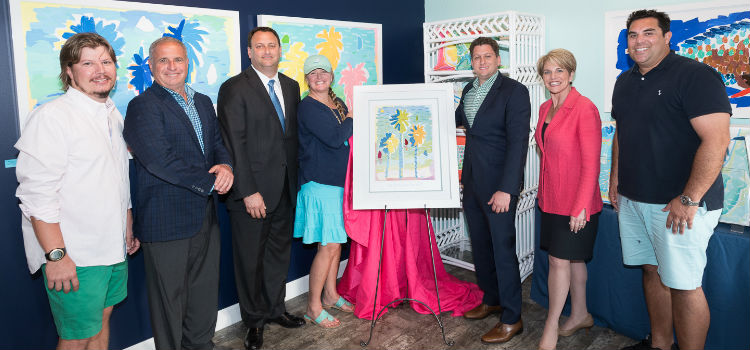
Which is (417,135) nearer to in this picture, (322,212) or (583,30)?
(322,212)

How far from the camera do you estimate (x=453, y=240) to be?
446 centimetres

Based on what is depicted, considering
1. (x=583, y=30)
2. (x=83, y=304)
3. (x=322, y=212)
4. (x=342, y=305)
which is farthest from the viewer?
(x=583, y=30)

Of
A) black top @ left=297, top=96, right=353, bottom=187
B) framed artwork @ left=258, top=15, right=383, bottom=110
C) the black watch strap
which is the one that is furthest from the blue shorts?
the black watch strap

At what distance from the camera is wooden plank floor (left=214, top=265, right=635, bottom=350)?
9.32 feet

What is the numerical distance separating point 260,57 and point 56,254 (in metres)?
1.38

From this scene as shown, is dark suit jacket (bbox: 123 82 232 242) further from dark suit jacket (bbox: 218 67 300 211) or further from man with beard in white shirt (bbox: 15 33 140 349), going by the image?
dark suit jacket (bbox: 218 67 300 211)

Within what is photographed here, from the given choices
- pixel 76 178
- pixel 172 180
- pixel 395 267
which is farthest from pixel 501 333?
pixel 76 178

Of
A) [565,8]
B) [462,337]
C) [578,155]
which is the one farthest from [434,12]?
[462,337]

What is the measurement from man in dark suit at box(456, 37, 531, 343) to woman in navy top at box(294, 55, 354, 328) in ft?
2.41

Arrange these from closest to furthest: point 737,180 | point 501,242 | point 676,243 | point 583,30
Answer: point 676,243 → point 737,180 → point 501,242 → point 583,30

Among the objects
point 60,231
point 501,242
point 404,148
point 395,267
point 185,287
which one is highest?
point 404,148

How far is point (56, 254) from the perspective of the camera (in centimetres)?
192

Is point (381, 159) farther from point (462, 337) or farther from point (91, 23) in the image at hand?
point (91, 23)

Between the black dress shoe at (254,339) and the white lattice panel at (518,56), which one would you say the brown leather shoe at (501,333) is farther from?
the black dress shoe at (254,339)
